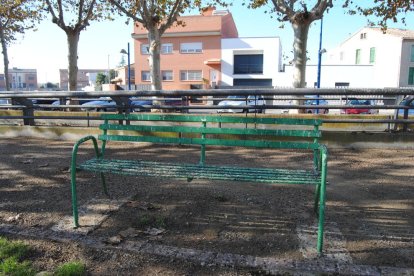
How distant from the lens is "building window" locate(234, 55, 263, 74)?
4553 centimetres

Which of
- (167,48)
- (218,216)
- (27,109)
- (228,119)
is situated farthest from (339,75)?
(218,216)

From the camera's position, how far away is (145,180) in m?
5.06

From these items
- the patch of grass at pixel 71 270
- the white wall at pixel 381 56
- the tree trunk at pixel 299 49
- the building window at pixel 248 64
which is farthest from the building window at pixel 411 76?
the patch of grass at pixel 71 270

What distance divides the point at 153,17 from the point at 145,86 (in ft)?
93.3

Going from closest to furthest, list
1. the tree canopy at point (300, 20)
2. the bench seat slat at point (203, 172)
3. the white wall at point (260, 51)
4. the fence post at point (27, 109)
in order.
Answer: the bench seat slat at point (203, 172)
the fence post at point (27, 109)
the tree canopy at point (300, 20)
the white wall at point (260, 51)

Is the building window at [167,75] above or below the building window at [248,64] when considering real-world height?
below

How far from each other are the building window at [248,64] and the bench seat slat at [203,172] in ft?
141

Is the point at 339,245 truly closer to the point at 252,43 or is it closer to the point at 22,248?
the point at 22,248

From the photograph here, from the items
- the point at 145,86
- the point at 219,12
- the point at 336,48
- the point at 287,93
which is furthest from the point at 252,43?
the point at 287,93

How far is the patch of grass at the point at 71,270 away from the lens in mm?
2742

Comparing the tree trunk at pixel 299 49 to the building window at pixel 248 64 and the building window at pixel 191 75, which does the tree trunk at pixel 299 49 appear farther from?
the building window at pixel 191 75

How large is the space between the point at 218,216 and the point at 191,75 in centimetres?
4487

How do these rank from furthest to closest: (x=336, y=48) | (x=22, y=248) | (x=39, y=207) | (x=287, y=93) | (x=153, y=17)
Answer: (x=336, y=48) → (x=153, y=17) → (x=287, y=93) → (x=39, y=207) → (x=22, y=248)

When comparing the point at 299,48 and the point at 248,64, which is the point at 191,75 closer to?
the point at 248,64
